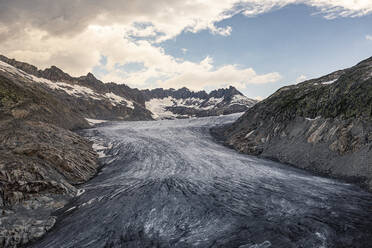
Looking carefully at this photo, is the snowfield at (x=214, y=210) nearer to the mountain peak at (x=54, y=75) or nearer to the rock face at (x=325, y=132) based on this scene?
the rock face at (x=325, y=132)

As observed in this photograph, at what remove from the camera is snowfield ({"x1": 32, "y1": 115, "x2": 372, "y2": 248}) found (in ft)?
35.9

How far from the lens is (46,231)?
1248 cm

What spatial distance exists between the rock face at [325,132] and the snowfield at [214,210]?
6.50 ft

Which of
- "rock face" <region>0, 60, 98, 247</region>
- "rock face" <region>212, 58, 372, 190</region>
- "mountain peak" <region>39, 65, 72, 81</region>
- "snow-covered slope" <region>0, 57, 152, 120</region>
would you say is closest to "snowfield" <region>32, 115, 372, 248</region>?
"rock face" <region>0, 60, 98, 247</region>

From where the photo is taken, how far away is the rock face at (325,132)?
18875 millimetres

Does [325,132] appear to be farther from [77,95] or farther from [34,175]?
[77,95]

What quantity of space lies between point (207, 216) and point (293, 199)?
562 centimetres

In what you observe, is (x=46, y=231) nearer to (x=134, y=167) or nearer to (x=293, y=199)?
(x=134, y=167)

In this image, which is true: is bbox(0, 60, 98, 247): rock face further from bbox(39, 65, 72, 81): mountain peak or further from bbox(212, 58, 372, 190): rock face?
bbox(39, 65, 72, 81): mountain peak

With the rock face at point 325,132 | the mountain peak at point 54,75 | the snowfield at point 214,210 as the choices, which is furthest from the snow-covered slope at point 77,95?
the snowfield at point 214,210

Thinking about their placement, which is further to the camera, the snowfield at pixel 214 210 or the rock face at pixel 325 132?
the rock face at pixel 325 132

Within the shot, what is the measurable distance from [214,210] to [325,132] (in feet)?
49.1

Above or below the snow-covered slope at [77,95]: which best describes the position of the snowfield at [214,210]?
below

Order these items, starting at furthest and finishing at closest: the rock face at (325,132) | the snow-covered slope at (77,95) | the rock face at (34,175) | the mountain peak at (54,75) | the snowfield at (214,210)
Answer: the mountain peak at (54,75)
the snow-covered slope at (77,95)
the rock face at (325,132)
the rock face at (34,175)
the snowfield at (214,210)
